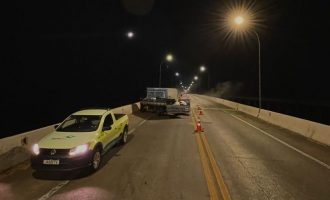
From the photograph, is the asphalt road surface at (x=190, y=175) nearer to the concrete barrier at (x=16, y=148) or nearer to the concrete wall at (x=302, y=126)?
the concrete barrier at (x=16, y=148)

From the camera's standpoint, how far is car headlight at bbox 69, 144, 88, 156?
26.9 ft

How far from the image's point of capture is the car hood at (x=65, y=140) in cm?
833

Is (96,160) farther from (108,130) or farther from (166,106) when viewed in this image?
(166,106)

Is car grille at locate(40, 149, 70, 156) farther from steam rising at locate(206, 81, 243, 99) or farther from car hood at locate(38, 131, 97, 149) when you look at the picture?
steam rising at locate(206, 81, 243, 99)

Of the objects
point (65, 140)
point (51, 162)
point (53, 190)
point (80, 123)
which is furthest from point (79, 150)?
point (80, 123)

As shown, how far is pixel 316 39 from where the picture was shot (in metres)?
61.6

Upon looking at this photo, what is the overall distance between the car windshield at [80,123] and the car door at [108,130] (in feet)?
0.93

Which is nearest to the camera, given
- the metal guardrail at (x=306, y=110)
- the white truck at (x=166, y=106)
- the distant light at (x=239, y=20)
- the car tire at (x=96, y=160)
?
the car tire at (x=96, y=160)

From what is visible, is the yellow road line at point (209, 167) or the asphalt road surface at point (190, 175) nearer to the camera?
the asphalt road surface at point (190, 175)

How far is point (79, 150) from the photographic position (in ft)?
27.3

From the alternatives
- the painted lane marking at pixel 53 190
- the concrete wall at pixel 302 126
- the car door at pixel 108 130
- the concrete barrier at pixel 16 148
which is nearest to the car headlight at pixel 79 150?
the painted lane marking at pixel 53 190

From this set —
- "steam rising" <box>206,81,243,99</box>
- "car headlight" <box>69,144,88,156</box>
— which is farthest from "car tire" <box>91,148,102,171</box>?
"steam rising" <box>206,81,243,99</box>

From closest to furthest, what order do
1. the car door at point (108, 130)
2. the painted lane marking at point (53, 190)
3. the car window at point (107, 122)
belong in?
the painted lane marking at point (53, 190)
the car door at point (108, 130)
the car window at point (107, 122)

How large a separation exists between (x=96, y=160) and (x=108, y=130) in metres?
1.39
